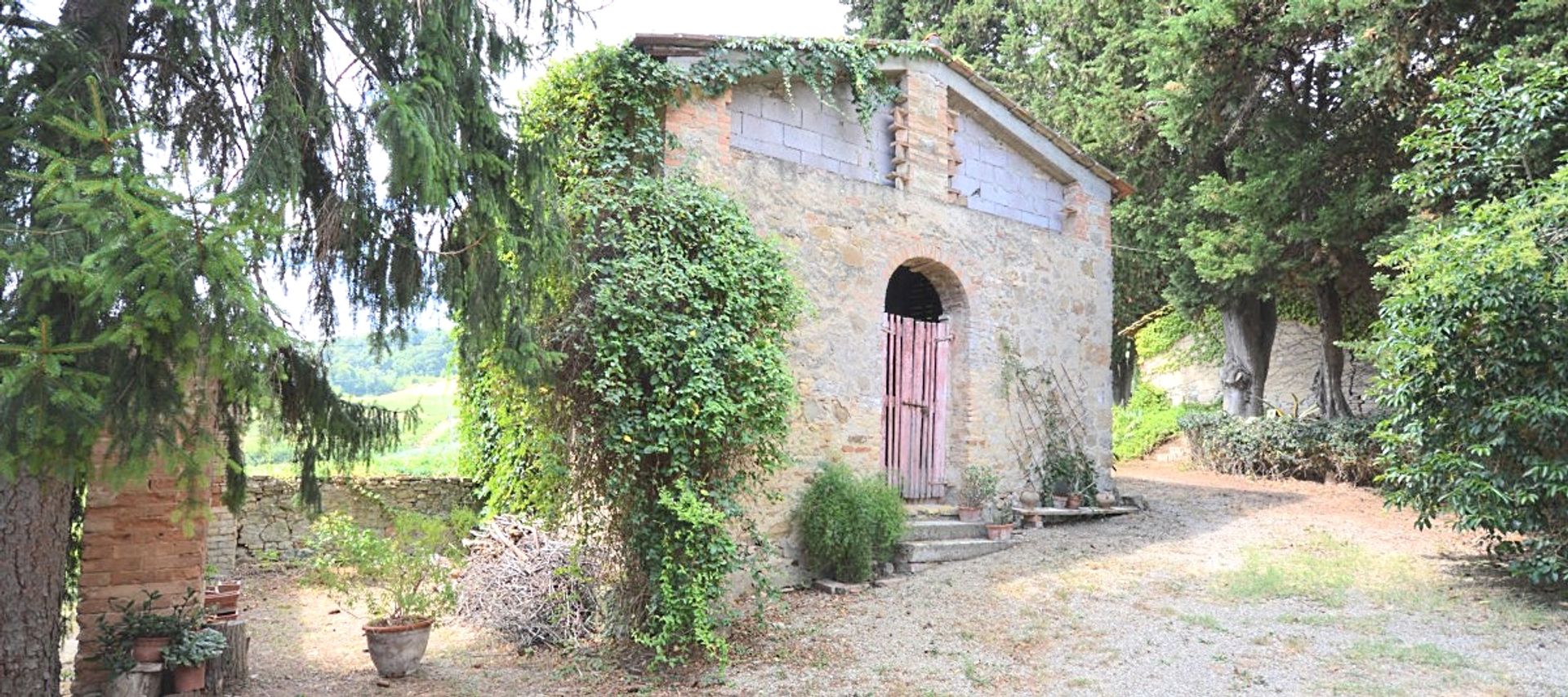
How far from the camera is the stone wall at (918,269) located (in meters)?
7.78

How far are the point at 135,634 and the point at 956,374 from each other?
6.91 metres

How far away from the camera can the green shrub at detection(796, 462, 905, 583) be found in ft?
24.8

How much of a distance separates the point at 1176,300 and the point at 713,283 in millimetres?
10631

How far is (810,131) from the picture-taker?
27.4 ft

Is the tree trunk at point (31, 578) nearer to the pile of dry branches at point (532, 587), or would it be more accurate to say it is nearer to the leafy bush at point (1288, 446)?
the pile of dry branches at point (532, 587)

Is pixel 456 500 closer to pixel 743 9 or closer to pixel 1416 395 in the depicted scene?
pixel 743 9

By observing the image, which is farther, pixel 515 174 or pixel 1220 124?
pixel 1220 124

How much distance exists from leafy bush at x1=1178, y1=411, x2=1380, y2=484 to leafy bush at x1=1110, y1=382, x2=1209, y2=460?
159 cm

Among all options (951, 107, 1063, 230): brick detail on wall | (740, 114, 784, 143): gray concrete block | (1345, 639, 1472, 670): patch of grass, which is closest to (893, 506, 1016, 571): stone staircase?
(951, 107, 1063, 230): brick detail on wall

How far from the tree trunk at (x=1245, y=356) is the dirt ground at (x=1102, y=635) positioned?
21.0ft

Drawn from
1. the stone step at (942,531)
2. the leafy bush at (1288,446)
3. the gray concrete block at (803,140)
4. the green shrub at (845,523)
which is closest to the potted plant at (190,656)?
the green shrub at (845,523)

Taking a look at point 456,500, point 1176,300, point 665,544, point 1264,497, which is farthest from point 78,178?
point 1176,300

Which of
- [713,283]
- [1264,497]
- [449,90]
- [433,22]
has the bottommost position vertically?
[1264,497]

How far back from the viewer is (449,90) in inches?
177
